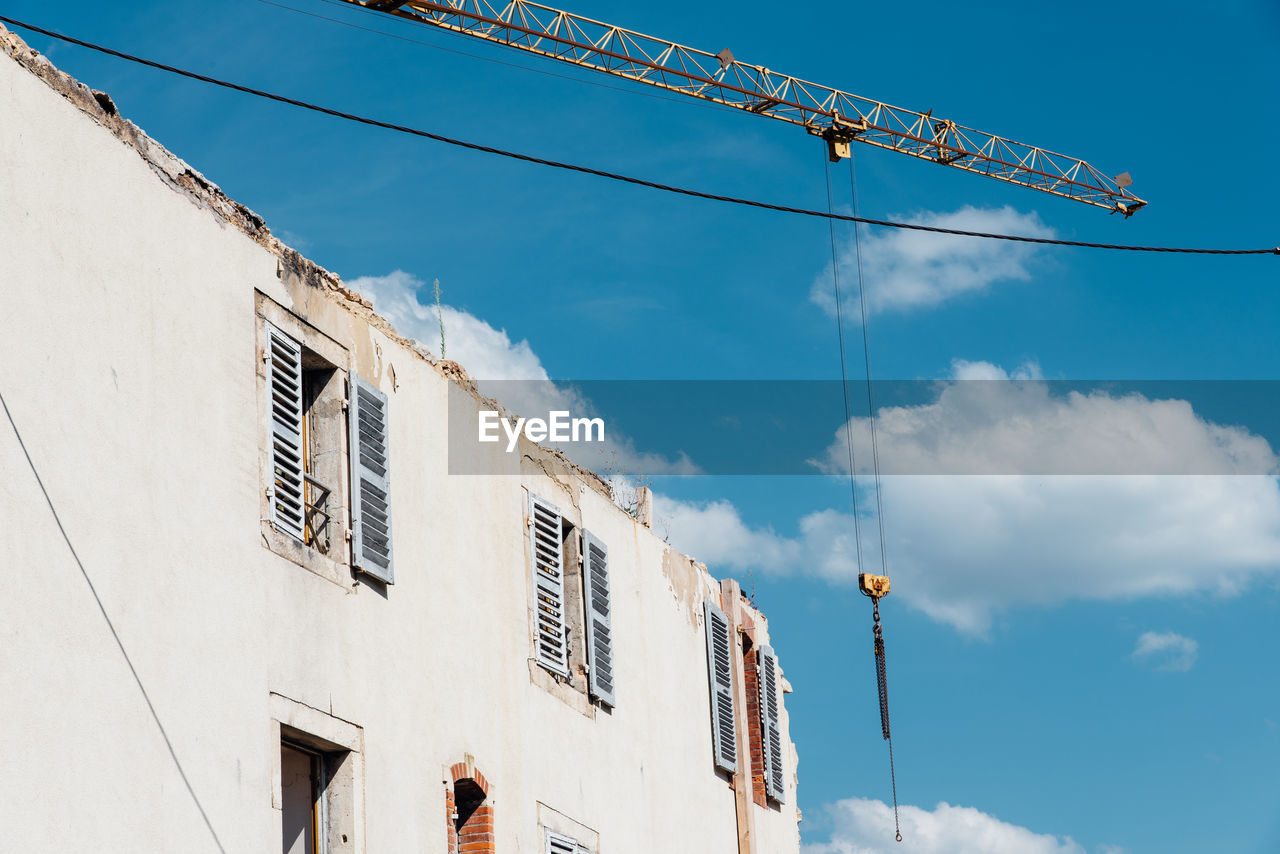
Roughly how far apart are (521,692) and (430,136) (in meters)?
4.58

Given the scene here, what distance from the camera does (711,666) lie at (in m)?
19.0

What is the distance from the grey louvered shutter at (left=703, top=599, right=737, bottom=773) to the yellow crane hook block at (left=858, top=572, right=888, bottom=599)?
8393 mm

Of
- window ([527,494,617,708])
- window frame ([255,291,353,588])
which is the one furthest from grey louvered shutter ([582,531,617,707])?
window frame ([255,291,353,588])

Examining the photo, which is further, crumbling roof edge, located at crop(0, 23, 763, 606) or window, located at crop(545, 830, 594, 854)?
window, located at crop(545, 830, 594, 854)

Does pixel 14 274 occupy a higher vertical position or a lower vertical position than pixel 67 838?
higher

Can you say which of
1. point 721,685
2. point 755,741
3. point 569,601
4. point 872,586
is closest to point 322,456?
point 569,601

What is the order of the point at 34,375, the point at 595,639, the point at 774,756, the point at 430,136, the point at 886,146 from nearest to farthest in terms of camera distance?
the point at 34,375, the point at 430,136, the point at 595,639, the point at 774,756, the point at 886,146

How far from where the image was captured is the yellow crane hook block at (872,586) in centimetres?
2786

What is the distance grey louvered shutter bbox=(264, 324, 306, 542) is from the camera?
39.8 feet

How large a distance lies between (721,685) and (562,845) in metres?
4.59

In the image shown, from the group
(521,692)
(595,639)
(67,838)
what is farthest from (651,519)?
(67,838)

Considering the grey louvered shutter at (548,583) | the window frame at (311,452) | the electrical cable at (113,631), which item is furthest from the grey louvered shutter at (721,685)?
the electrical cable at (113,631)

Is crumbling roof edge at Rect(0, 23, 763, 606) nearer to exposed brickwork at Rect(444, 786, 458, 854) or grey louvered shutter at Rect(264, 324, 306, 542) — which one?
grey louvered shutter at Rect(264, 324, 306, 542)

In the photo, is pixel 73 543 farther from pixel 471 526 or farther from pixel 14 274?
pixel 471 526
